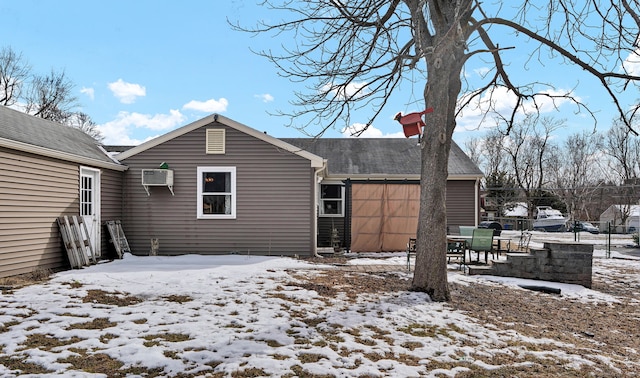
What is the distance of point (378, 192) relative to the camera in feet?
45.9

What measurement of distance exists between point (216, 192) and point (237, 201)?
0.65 metres

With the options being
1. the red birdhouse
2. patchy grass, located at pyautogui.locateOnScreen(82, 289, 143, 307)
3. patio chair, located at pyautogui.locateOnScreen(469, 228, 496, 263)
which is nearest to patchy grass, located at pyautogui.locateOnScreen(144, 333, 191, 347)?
patchy grass, located at pyautogui.locateOnScreen(82, 289, 143, 307)

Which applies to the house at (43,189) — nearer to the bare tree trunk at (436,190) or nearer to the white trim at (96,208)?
the white trim at (96,208)

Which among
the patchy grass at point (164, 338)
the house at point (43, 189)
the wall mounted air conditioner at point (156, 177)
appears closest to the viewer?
the patchy grass at point (164, 338)

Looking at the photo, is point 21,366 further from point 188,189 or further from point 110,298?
point 188,189

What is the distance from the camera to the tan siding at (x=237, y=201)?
37.7ft

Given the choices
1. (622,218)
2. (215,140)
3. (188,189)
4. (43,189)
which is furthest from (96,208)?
(622,218)

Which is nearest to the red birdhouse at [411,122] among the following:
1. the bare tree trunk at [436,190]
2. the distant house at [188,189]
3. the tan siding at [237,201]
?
the bare tree trunk at [436,190]

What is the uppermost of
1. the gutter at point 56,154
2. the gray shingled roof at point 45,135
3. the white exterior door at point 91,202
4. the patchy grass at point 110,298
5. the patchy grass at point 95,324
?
the gray shingled roof at point 45,135

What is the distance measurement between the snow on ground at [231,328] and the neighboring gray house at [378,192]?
6.01 metres

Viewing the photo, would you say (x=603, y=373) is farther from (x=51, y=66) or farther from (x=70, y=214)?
(x=51, y=66)

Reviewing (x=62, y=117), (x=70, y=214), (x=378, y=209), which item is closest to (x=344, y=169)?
(x=378, y=209)

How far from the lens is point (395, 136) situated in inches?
760

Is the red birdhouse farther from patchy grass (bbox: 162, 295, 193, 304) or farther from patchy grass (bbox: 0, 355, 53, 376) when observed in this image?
patchy grass (bbox: 0, 355, 53, 376)
